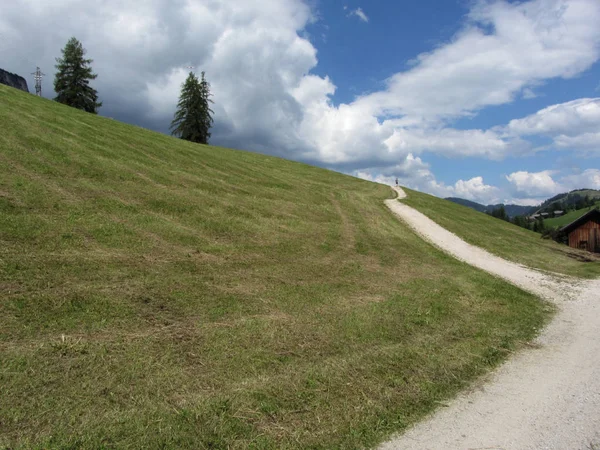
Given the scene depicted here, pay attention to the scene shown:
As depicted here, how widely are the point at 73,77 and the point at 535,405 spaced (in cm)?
7004

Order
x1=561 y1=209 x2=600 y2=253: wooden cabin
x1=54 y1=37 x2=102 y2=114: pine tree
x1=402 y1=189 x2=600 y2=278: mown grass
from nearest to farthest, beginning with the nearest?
x1=402 y1=189 x2=600 y2=278: mown grass, x1=561 y1=209 x2=600 y2=253: wooden cabin, x1=54 y1=37 x2=102 y2=114: pine tree

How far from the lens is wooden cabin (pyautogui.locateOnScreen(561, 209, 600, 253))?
4097 cm

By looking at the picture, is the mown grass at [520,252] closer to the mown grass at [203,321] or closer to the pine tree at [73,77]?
the mown grass at [203,321]

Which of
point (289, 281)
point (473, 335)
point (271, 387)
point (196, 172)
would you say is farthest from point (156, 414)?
point (196, 172)

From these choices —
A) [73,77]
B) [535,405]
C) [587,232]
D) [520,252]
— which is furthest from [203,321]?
[73,77]

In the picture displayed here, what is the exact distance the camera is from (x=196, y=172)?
90.4 feet

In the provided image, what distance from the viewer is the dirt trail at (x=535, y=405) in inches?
235

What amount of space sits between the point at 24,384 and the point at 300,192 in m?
27.4

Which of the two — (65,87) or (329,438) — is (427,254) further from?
(65,87)

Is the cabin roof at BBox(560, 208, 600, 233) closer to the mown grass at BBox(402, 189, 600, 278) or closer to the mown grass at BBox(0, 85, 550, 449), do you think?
the mown grass at BBox(402, 189, 600, 278)

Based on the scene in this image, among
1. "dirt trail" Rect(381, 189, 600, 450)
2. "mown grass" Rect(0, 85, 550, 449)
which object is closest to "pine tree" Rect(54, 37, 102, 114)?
"mown grass" Rect(0, 85, 550, 449)

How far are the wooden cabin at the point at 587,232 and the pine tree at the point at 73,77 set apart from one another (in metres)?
71.5

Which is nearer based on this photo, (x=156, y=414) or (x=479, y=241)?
(x=156, y=414)

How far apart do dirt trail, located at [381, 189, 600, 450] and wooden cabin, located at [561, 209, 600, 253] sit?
36344 millimetres
